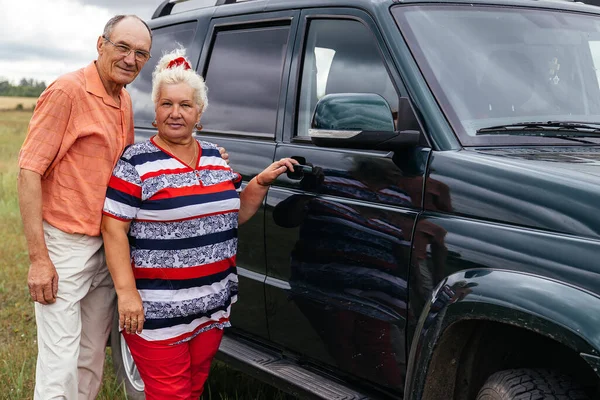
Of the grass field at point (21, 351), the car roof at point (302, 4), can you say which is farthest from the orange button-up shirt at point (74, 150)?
the grass field at point (21, 351)

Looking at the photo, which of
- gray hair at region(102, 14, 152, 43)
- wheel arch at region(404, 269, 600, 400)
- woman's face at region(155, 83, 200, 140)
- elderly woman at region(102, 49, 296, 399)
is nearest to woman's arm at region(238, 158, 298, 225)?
elderly woman at region(102, 49, 296, 399)

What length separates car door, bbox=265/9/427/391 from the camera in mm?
2895

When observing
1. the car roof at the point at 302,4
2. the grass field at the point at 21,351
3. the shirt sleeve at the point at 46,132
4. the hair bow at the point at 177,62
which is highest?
the car roof at the point at 302,4

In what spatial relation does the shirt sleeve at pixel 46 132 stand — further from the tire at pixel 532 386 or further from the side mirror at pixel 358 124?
the tire at pixel 532 386

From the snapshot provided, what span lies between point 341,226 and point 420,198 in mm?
416

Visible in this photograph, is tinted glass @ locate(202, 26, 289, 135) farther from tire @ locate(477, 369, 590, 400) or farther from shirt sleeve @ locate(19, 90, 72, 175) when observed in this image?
tire @ locate(477, 369, 590, 400)

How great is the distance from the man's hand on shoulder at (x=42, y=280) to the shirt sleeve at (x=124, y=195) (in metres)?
0.37

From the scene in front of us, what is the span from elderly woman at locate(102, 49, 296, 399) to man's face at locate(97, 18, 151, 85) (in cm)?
16

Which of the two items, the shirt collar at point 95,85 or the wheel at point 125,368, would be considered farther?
the wheel at point 125,368

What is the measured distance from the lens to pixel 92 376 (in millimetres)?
3602

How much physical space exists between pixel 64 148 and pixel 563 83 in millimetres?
2034

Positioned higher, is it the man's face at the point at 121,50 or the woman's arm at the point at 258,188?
the man's face at the point at 121,50

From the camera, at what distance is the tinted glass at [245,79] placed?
3764 millimetres

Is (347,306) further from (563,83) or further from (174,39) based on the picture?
(174,39)
